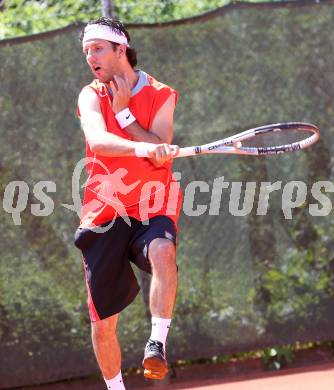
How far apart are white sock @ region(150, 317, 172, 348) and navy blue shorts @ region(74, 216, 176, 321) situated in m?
0.30

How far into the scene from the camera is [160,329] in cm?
441

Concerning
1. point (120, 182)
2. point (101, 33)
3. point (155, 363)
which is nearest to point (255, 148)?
point (120, 182)

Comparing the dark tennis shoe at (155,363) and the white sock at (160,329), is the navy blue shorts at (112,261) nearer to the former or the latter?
the white sock at (160,329)

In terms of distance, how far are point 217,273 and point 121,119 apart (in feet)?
6.60

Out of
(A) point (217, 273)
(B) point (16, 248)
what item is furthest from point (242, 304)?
(B) point (16, 248)

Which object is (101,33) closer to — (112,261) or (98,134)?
(98,134)

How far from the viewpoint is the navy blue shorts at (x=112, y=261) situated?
4.71 metres

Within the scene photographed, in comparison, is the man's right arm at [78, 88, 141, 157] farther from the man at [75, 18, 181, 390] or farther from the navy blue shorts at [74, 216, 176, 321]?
the navy blue shorts at [74, 216, 176, 321]

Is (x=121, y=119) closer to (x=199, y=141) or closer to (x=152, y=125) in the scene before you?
(x=152, y=125)

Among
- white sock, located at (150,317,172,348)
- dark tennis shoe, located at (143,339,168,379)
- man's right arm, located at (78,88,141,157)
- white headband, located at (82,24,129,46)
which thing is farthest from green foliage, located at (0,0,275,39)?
dark tennis shoe, located at (143,339,168,379)

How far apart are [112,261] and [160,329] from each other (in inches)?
20.0

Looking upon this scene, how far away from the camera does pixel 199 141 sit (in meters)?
6.26

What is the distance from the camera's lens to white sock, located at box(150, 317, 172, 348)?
4395 millimetres

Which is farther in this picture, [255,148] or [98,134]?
[255,148]
